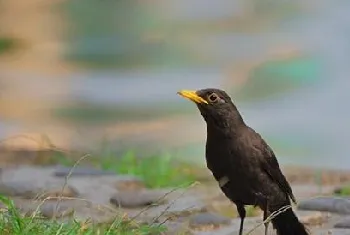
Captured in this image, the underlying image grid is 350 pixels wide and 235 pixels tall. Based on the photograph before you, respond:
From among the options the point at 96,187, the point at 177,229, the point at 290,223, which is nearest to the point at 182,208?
the point at 177,229

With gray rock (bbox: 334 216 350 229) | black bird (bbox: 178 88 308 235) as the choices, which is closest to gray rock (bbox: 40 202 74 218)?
black bird (bbox: 178 88 308 235)

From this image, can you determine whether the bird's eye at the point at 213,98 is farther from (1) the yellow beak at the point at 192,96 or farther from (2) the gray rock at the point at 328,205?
(2) the gray rock at the point at 328,205

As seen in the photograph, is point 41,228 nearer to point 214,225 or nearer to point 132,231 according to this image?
point 132,231

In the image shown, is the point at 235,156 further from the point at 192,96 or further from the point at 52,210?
the point at 52,210

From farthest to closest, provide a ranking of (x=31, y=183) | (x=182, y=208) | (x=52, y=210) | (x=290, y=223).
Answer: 1. (x=31, y=183)
2. (x=182, y=208)
3. (x=52, y=210)
4. (x=290, y=223)

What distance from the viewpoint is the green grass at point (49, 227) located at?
372cm

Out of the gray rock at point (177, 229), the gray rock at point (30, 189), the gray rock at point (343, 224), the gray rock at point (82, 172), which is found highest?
the gray rock at point (343, 224)

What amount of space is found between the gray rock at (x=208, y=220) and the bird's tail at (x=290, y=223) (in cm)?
44

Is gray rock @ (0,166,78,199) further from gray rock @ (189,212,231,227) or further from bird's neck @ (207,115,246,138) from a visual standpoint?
bird's neck @ (207,115,246,138)

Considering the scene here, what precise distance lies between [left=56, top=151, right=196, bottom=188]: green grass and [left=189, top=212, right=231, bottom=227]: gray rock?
0.97 metres

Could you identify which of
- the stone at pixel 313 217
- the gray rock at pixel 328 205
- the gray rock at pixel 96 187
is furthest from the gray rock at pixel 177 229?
the gray rock at pixel 96 187

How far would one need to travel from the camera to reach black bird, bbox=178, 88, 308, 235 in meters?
3.96

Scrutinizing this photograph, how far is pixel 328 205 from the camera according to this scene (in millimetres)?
4816

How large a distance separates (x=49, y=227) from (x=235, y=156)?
0.69m
